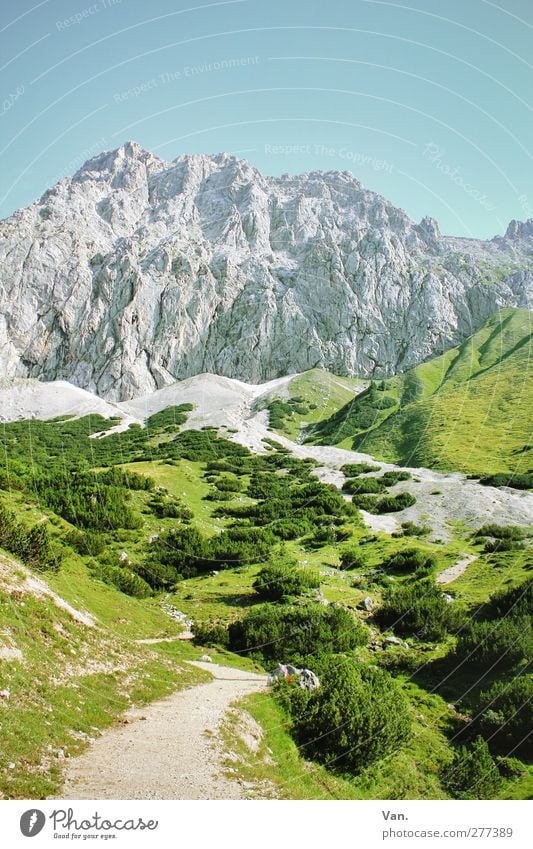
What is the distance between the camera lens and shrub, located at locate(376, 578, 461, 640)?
23.8 m

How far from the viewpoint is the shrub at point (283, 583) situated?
29531mm

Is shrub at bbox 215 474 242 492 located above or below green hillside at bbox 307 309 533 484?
below

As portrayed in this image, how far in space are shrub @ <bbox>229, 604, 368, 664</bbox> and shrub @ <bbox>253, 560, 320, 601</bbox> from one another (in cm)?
414

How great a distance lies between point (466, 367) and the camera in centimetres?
15825

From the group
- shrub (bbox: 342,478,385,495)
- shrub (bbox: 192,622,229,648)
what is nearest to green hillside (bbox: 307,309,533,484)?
shrub (bbox: 342,478,385,495)

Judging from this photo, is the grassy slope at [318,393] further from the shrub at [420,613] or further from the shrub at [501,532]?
the shrub at [420,613]

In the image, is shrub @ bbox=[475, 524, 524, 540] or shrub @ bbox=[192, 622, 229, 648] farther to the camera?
shrub @ bbox=[475, 524, 524, 540]

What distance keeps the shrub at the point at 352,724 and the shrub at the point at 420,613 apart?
8056mm

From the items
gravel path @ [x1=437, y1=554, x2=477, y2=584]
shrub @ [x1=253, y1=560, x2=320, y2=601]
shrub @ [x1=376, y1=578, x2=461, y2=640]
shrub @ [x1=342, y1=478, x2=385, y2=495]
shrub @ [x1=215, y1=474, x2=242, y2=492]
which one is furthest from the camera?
shrub @ [x1=342, y1=478, x2=385, y2=495]

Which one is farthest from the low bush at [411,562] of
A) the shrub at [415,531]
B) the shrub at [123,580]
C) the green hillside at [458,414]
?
the green hillside at [458,414]

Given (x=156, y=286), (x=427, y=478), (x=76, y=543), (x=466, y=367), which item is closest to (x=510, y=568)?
(x=76, y=543)

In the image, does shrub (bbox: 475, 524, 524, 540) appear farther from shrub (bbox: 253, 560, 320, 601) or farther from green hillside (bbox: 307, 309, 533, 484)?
green hillside (bbox: 307, 309, 533, 484)

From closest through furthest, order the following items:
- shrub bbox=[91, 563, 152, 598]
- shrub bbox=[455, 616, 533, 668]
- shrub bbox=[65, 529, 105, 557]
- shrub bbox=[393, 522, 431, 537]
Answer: shrub bbox=[455, 616, 533, 668], shrub bbox=[91, 563, 152, 598], shrub bbox=[65, 529, 105, 557], shrub bbox=[393, 522, 431, 537]
